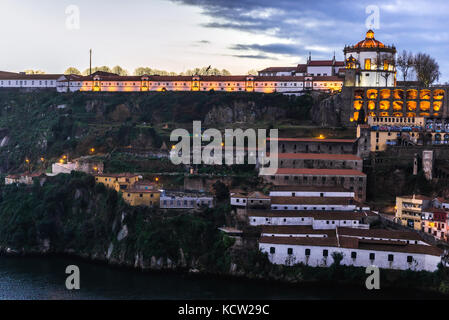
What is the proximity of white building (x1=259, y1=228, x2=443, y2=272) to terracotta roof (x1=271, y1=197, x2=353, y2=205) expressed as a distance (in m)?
3.96

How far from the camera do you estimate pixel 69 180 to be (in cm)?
4228

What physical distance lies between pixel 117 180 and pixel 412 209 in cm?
1954

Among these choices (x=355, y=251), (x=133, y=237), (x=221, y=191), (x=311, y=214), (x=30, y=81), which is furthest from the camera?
(x=30, y=81)

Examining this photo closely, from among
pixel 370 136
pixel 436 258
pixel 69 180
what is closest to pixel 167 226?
pixel 69 180

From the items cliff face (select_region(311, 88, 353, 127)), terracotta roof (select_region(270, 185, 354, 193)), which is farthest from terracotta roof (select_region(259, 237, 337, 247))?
cliff face (select_region(311, 88, 353, 127))

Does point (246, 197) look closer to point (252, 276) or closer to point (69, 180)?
point (252, 276)

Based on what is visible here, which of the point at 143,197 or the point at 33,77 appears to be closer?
the point at 143,197

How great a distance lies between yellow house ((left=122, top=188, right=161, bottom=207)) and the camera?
3709 centimetres

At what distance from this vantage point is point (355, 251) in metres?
30.7

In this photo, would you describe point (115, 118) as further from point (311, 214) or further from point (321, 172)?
point (311, 214)

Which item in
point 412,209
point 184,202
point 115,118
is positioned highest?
point 115,118

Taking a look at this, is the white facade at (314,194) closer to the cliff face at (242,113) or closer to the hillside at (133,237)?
the hillside at (133,237)

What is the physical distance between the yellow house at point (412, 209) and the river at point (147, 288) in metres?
6.50

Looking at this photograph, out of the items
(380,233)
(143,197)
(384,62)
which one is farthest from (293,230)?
(384,62)
